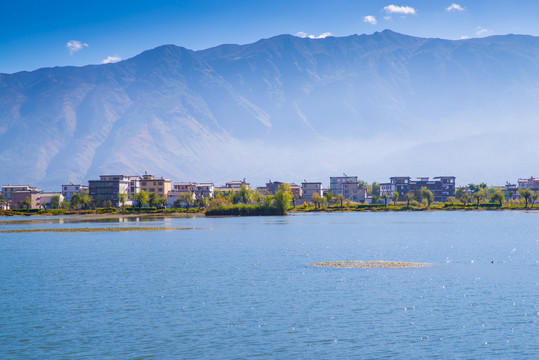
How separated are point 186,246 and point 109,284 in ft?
100

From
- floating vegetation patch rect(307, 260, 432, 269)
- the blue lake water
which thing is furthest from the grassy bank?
floating vegetation patch rect(307, 260, 432, 269)

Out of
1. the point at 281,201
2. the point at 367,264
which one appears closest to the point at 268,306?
the point at 367,264

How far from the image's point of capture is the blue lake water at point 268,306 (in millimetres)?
27344

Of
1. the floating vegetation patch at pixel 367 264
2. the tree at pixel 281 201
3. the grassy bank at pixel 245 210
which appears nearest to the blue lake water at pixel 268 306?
the floating vegetation patch at pixel 367 264

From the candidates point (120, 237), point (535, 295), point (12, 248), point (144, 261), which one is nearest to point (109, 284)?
point (144, 261)

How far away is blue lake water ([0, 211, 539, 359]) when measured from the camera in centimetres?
2734

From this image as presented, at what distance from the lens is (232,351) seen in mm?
26781

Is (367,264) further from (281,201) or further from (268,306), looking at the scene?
(281,201)

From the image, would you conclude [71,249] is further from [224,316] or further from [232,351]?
[232,351]

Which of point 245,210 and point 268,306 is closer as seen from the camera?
point 268,306

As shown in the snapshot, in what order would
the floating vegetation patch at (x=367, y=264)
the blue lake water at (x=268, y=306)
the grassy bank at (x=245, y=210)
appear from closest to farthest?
the blue lake water at (x=268, y=306)
the floating vegetation patch at (x=367, y=264)
the grassy bank at (x=245, y=210)

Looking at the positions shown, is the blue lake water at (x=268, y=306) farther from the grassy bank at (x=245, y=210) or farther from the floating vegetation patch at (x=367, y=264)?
the grassy bank at (x=245, y=210)

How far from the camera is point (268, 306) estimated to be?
35.9 meters

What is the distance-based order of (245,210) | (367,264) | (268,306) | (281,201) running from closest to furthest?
(268,306) → (367,264) → (281,201) → (245,210)
